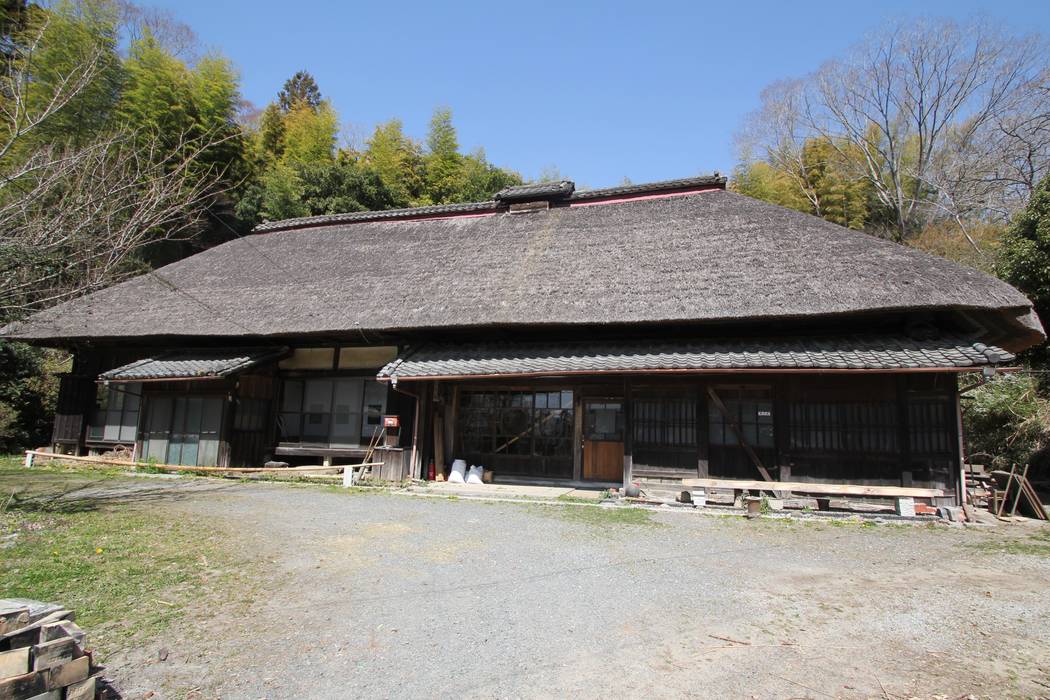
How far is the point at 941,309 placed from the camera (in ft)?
24.3

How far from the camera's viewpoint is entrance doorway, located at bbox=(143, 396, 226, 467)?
1064 centimetres

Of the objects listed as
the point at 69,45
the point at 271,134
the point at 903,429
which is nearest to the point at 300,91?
the point at 271,134

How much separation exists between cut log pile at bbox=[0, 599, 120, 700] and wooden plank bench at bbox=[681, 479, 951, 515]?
699cm

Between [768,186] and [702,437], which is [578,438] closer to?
[702,437]

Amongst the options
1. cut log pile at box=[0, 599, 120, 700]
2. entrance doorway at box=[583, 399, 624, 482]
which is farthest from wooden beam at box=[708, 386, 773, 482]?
cut log pile at box=[0, 599, 120, 700]

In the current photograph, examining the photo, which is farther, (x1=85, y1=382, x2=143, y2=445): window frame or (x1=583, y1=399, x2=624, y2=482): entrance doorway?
(x1=85, y1=382, x2=143, y2=445): window frame

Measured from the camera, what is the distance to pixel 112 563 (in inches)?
173

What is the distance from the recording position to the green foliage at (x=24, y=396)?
12430 mm

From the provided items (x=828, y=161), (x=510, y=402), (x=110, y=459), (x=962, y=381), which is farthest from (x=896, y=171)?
(x=110, y=459)

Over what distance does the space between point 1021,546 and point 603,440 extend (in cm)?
560

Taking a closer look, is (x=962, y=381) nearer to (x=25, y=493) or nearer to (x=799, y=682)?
(x=799, y=682)

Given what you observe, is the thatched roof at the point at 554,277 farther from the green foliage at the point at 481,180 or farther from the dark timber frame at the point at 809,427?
the green foliage at the point at 481,180

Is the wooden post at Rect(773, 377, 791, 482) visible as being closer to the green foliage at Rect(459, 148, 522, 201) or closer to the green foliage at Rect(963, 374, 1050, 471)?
the green foliage at Rect(963, 374, 1050, 471)

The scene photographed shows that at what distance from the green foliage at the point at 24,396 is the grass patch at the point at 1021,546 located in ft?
57.3
